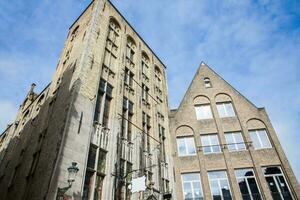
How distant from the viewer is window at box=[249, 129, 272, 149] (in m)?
17.5

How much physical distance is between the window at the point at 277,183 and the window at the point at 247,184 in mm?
961

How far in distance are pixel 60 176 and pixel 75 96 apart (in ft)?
12.4

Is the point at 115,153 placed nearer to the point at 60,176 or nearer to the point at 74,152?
the point at 74,152

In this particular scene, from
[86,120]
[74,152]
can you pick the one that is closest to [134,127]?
[86,120]

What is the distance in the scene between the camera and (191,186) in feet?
55.0

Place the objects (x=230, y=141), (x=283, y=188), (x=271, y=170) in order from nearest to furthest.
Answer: (x=283, y=188) < (x=271, y=170) < (x=230, y=141)

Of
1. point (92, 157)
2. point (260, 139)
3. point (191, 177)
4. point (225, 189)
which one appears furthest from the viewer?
point (260, 139)

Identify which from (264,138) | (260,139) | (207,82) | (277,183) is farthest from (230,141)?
(207,82)

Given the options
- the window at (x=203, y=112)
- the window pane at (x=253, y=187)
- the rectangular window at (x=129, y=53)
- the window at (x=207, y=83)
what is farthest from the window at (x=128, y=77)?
the window pane at (x=253, y=187)

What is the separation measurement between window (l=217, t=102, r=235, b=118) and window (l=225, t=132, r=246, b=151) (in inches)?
73.0

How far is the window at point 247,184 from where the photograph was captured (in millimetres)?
15433

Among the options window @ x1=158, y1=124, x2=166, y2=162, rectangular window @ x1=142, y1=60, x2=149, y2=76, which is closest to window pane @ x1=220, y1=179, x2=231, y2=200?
window @ x1=158, y1=124, x2=166, y2=162

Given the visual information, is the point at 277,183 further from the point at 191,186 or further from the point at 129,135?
the point at 129,135

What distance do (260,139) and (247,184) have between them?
12.8ft
